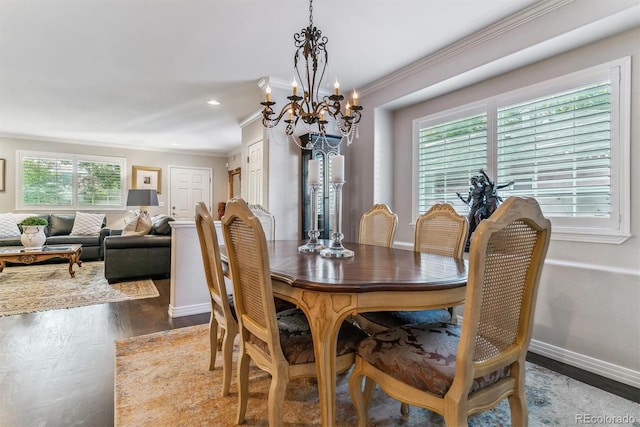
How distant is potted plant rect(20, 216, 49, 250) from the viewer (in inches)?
180

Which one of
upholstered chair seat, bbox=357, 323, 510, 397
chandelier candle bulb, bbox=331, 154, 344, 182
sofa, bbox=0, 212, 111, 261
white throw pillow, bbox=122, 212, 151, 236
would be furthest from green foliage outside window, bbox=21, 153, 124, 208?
upholstered chair seat, bbox=357, 323, 510, 397

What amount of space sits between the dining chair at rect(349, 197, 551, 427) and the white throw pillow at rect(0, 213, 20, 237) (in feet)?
22.8

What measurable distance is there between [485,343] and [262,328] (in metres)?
0.83

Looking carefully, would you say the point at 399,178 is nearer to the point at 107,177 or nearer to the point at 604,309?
the point at 604,309

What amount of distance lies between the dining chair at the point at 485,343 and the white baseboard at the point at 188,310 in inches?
92.8

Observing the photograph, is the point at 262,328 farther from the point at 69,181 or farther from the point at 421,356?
the point at 69,181

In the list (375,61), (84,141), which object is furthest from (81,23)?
(84,141)

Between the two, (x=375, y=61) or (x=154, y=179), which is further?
(x=154, y=179)

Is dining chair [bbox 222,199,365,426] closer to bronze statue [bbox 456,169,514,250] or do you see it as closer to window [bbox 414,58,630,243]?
bronze statue [bbox 456,169,514,250]

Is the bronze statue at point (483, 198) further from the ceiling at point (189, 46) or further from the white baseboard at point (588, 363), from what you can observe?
the ceiling at point (189, 46)

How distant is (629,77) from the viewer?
2068mm

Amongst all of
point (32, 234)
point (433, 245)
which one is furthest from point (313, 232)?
point (32, 234)

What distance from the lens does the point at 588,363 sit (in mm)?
2141

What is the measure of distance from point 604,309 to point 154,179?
26.1 feet
